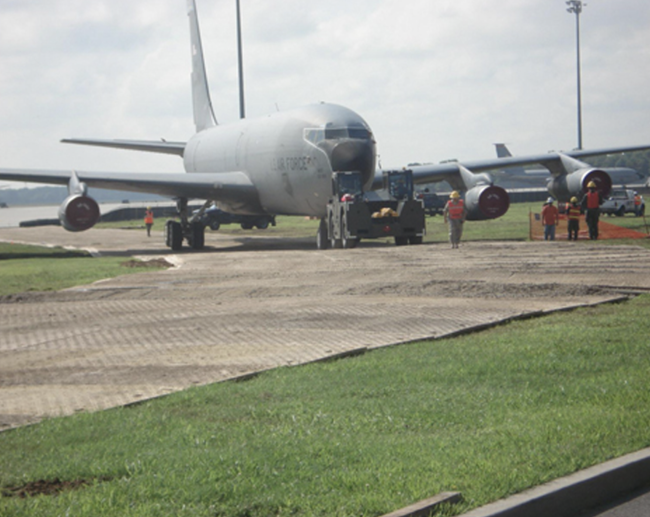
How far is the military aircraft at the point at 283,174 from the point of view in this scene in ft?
99.5

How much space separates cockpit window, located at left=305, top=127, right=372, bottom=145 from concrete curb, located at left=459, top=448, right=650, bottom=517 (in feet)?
79.7

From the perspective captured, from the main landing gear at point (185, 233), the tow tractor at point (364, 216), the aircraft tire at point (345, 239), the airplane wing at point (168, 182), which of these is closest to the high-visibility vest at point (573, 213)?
the tow tractor at point (364, 216)

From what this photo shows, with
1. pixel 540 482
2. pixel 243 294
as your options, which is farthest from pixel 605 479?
pixel 243 294

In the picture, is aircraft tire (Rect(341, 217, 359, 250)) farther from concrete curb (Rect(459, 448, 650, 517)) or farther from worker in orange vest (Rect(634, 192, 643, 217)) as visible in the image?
worker in orange vest (Rect(634, 192, 643, 217))

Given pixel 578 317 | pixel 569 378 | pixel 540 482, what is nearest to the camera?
pixel 540 482

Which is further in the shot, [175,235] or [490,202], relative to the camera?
[175,235]

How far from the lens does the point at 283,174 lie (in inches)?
1271

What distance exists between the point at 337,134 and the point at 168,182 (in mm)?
7236

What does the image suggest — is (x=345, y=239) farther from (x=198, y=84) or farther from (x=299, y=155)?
(x=198, y=84)

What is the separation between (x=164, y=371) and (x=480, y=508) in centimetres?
481

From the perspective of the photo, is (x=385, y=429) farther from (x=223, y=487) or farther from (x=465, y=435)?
(x=223, y=487)

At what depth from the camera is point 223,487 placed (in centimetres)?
553

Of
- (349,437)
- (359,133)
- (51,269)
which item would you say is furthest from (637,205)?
(349,437)

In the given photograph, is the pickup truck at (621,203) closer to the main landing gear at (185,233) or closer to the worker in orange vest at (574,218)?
the worker in orange vest at (574,218)
